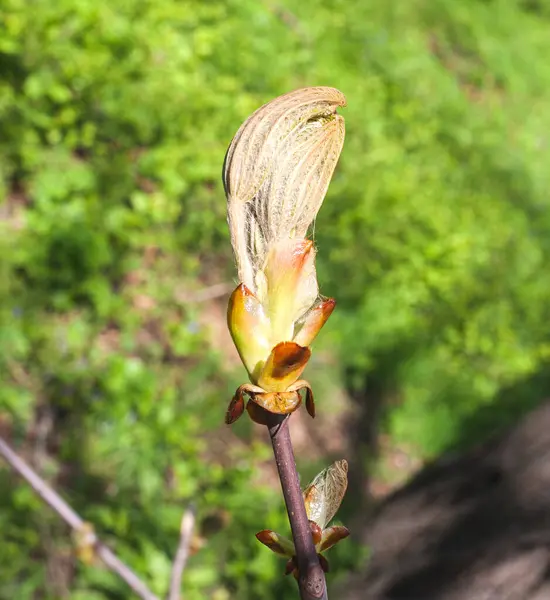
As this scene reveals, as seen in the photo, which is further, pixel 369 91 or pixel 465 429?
pixel 369 91

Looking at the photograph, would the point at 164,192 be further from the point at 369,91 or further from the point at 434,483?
the point at 369,91

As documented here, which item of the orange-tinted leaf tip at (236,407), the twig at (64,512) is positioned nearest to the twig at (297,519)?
the orange-tinted leaf tip at (236,407)

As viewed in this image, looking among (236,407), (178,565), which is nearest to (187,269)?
(178,565)

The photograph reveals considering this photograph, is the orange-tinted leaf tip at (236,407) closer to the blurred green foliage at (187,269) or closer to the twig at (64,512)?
the twig at (64,512)

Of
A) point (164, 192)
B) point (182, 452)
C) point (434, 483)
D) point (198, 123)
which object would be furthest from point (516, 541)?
point (198, 123)

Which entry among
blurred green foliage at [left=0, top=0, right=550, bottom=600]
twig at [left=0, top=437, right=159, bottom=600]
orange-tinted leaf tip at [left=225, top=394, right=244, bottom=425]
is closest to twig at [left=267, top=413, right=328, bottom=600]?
orange-tinted leaf tip at [left=225, top=394, right=244, bottom=425]

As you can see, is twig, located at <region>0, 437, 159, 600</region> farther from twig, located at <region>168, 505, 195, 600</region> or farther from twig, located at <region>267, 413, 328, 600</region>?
twig, located at <region>267, 413, 328, 600</region>

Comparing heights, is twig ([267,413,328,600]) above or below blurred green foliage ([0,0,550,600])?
below
